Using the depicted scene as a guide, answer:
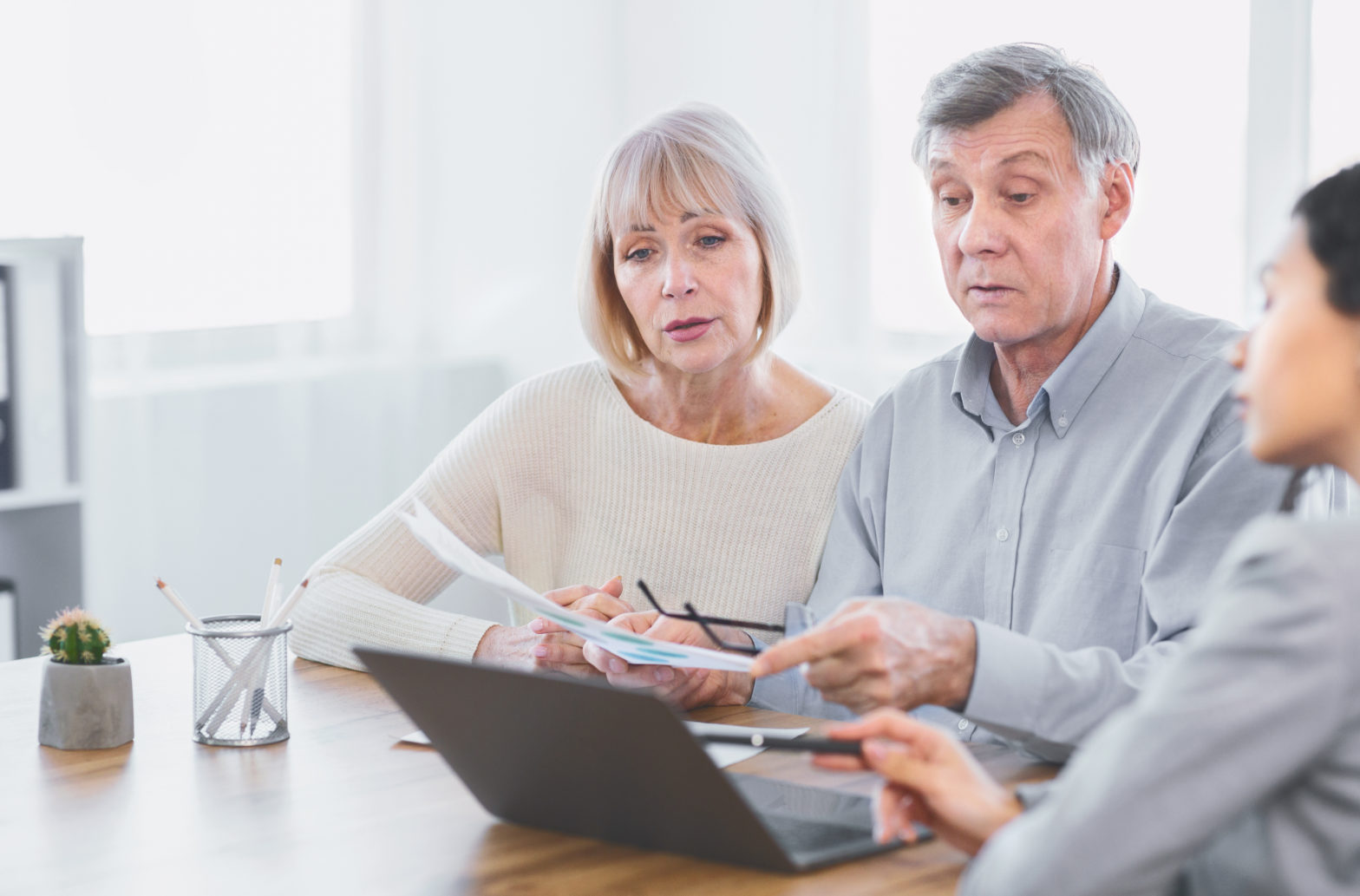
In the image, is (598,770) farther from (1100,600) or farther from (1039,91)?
(1039,91)

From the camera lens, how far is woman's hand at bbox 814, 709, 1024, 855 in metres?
0.98

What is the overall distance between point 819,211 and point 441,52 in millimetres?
1118

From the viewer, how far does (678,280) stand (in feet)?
6.27

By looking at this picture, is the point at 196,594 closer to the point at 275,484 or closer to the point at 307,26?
the point at 275,484

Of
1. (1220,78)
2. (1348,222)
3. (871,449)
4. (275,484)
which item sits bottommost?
(275,484)

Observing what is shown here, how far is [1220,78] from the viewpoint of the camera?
106 inches

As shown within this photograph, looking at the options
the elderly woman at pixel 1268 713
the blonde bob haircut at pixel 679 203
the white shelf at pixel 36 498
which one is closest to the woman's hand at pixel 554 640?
the blonde bob haircut at pixel 679 203

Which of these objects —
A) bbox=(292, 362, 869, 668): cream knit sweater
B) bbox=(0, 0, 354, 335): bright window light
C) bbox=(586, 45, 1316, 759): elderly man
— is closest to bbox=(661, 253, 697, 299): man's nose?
bbox=(292, 362, 869, 668): cream knit sweater

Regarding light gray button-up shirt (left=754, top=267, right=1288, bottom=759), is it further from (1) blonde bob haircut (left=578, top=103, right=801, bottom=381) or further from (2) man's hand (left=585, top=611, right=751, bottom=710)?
(1) blonde bob haircut (left=578, top=103, right=801, bottom=381)

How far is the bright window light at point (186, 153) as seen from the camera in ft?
10.0

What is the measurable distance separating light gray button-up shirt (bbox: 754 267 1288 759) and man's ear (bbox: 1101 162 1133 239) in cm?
7

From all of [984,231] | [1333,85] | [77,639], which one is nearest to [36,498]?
[77,639]

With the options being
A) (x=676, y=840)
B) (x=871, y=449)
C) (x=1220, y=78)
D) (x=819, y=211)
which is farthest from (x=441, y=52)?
(x=676, y=840)

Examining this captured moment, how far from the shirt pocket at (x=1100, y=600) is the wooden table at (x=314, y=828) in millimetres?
248
